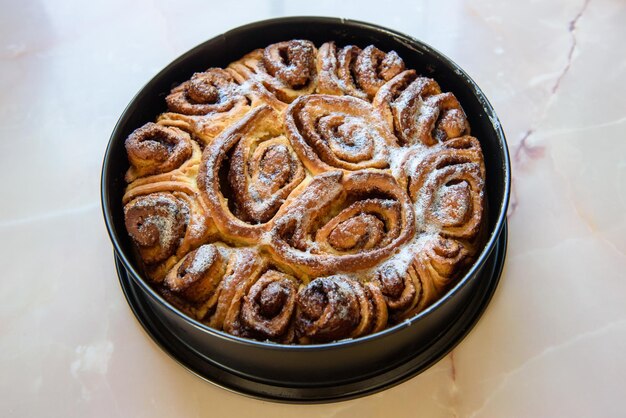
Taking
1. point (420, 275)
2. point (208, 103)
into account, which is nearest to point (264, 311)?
point (420, 275)

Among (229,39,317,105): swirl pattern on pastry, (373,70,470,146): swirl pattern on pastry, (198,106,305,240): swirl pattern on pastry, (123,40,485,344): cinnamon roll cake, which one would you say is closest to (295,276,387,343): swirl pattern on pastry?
(123,40,485,344): cinnamon roll cake

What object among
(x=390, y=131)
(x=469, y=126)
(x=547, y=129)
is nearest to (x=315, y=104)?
(x=390, y=131)

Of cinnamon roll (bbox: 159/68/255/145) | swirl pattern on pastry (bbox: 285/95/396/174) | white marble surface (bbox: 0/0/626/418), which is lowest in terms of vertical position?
white marble surface (bbox: 0/0/626/418)

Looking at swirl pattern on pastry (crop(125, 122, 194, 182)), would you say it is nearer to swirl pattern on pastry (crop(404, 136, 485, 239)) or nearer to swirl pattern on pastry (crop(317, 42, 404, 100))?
swirl pattern on pastry (crop(317, 42, 404, 100))

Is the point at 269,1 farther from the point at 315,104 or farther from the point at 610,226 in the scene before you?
the point at 610,226

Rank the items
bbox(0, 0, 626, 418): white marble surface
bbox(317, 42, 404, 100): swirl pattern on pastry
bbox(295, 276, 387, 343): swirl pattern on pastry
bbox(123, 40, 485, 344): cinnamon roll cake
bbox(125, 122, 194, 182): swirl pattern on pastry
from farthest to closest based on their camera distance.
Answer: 1. bbox(317, 42, 404, 100): swirl pattern on pastry
2. bbox(125, 122, 194, 182): swirl pattern on pastry
3. bbox(0, 0, 626, 418): white marble surface
4. bbox(123, 40, 485, 344): cinnamon roll cake
5. bbox(295, 276, 387, 343): swirl pattern on pastry

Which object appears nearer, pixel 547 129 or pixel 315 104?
pixel 315 104

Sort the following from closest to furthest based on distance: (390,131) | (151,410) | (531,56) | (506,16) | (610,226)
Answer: (151,410)
(390,131)
(610,226)
(531,56)
(506,16)

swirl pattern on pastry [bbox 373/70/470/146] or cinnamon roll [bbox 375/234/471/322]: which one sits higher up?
swirl pattern on pastry [bbox 373/70/470/146]
